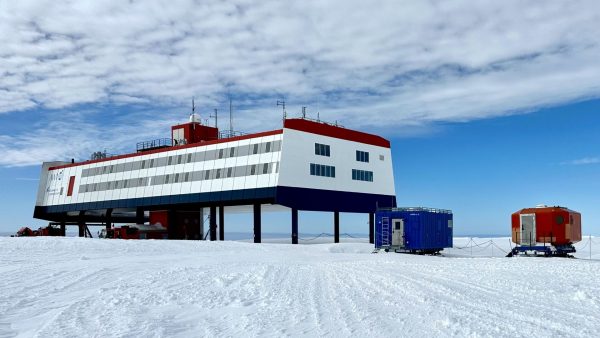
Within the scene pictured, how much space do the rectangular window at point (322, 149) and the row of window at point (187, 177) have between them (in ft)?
17.6

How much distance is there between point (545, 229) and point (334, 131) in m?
23.4

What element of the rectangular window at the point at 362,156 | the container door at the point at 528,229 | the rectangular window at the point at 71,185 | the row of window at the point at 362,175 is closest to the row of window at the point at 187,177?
the rectangular window at the point at 71,185

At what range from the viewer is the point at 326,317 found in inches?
485

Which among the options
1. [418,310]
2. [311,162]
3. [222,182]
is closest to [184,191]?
[222,182]

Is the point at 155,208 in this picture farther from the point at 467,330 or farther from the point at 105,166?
the point at 467,330

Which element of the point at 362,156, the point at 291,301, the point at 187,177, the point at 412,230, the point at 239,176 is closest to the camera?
the point at 291,301

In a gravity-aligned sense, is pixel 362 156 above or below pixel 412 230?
above

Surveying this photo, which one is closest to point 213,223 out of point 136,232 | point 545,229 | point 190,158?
point 190,158

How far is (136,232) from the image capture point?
196 feet

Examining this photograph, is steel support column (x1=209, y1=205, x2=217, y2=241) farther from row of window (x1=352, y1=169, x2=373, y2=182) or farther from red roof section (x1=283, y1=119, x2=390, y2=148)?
row of window (x1=352, y1=169, x2=373, y2=182)

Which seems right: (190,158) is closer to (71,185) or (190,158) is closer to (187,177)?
(187,177)

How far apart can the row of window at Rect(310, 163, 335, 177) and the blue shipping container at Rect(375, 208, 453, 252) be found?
11.9 m

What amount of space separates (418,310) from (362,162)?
1813 inches

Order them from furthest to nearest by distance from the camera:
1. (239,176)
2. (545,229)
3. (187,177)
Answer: (187,177), (239,176), (545,229)
